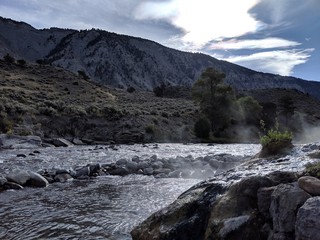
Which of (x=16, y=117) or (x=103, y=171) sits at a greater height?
(x=16, y=117)

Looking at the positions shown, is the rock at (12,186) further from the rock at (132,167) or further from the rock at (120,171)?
the rock at (132,167)

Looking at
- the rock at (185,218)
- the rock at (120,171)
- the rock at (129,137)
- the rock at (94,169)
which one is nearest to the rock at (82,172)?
the rock at (94,169)

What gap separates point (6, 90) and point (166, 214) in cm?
5954

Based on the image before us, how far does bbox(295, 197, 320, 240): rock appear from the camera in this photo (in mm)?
4993

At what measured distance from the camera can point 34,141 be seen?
3397 cm

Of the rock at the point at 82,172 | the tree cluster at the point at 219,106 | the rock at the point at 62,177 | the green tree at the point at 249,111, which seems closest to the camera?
the rock at the point at 62,177

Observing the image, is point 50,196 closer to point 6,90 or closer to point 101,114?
point 101,114

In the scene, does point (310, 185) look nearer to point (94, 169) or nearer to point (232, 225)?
point (232, 225)

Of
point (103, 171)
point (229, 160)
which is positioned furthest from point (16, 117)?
point (229, 160)

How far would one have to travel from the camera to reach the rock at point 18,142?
103 ft

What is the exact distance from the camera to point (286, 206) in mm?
5730

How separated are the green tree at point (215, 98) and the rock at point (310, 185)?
51.6 metres

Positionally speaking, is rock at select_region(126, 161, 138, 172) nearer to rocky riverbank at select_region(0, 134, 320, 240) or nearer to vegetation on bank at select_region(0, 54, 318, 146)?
rocky riverbank at select_region(0, 134, 320, 240)

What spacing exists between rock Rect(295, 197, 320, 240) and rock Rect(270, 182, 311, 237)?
291 mm
